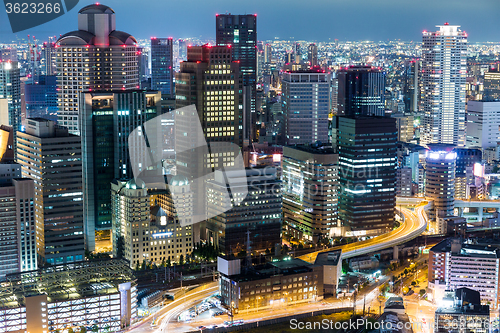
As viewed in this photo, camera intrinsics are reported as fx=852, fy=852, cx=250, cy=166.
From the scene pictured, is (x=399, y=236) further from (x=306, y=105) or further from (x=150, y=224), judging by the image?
(x=306, y=105)

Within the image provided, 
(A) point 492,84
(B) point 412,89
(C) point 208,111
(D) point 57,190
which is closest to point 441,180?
(C) point 208,111

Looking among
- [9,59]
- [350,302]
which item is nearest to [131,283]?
[350,302]

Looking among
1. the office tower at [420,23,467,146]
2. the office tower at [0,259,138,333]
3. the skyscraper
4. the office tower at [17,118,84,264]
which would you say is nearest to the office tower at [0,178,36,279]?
the office tower at [17,118,84,264]

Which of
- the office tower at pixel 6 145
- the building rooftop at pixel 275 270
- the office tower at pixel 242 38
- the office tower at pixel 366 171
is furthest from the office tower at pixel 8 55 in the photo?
the building rooftop at pixel 275 270

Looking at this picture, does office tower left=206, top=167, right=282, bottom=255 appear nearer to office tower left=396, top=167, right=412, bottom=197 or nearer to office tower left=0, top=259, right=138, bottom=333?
office tower left=0, top=259, right=138, bottom=333

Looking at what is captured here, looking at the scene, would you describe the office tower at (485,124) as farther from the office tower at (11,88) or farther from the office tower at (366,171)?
the office tower at (11,88)

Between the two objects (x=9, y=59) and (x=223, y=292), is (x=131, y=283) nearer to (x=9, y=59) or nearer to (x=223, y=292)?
(x=223, y=292)
